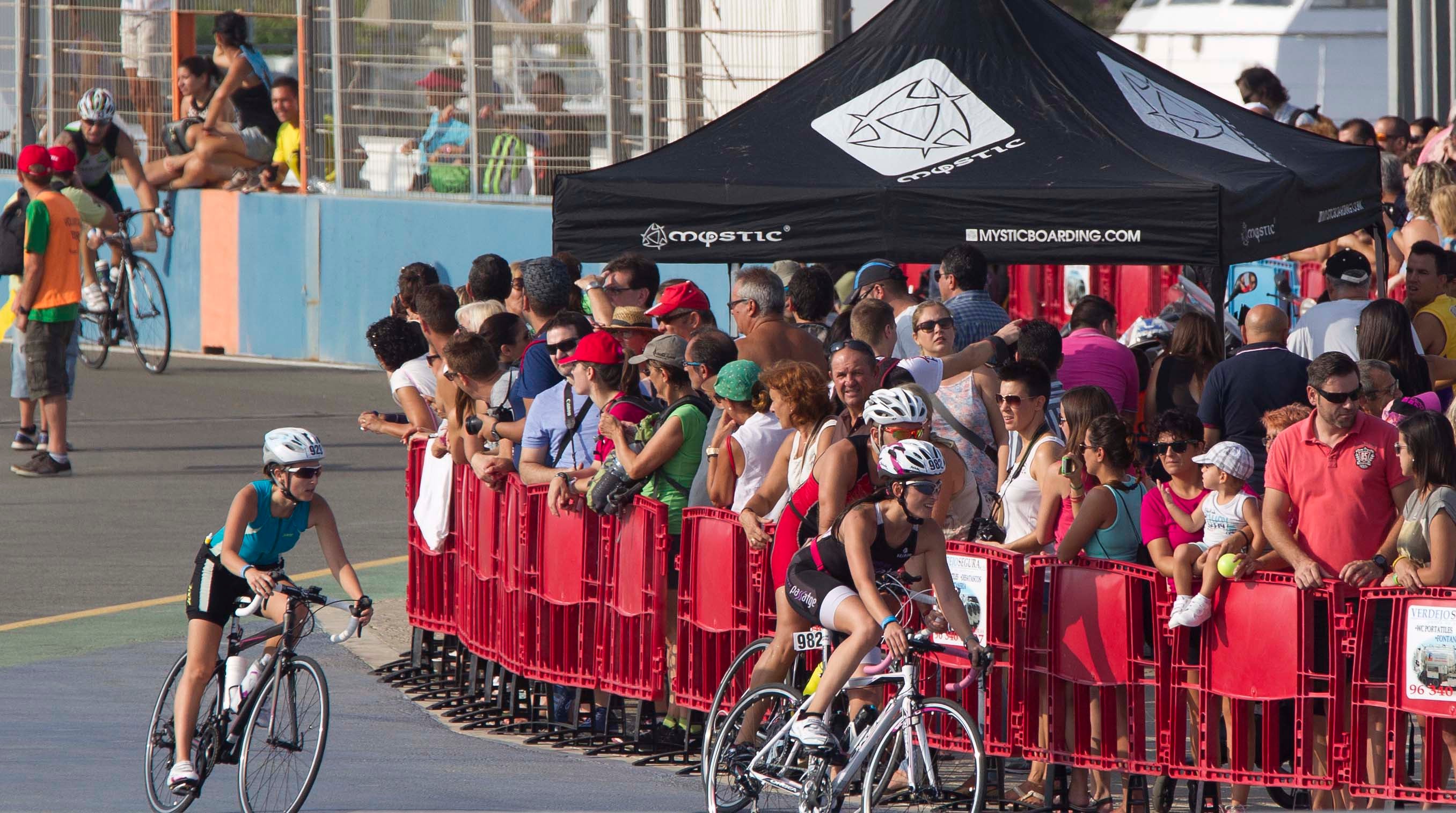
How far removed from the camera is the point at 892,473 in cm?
736

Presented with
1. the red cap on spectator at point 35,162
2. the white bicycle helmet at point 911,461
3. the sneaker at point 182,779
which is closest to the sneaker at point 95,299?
the red cap on spectator at point 35,162

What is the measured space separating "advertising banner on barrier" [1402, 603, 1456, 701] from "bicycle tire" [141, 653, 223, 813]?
14.0ft

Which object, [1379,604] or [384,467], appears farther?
[384,467]

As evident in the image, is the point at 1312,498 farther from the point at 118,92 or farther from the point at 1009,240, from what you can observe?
the point at 118,92

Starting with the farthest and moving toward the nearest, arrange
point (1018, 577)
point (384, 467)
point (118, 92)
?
point (118, 92)
point (384, 467)
point (1018, 577)

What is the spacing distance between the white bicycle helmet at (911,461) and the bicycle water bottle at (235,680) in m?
2.58

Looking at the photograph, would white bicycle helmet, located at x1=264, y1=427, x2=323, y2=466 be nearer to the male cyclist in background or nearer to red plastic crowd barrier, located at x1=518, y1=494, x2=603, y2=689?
red plastic crowd barrier, located at x1=518, y1=494, x2=603, y2=689

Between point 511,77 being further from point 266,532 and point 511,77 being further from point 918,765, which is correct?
point 918,765

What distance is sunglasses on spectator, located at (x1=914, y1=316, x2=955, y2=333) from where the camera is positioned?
10.1 m

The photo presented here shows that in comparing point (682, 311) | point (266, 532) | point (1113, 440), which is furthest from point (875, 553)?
point (682, 311)

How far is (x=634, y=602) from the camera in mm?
9156

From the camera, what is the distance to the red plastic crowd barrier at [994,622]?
26.4 ft

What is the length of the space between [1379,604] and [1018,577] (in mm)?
1307

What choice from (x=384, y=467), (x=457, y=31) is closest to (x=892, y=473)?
(x=384, y=467)
